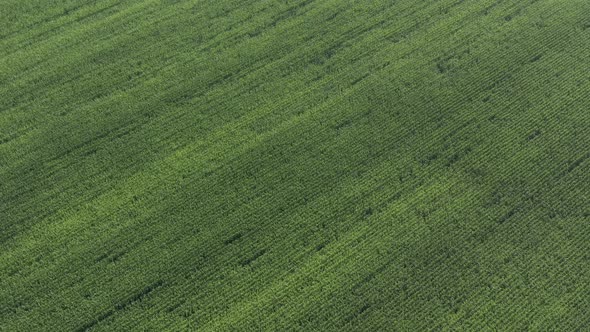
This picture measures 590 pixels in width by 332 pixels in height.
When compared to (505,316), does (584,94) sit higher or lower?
higher

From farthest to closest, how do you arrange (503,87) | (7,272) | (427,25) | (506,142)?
(427,25), (503,87), (506,142), (7,272)

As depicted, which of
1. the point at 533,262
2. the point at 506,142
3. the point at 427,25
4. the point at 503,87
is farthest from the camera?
the point at 427,25

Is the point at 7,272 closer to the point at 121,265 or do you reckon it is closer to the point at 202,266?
the point at 121,265

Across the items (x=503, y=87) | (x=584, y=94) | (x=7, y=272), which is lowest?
(x=584, y=94)

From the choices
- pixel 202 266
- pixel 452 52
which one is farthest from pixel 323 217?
pixel 452 52

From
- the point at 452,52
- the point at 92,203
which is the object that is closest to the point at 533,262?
the point at 452,52

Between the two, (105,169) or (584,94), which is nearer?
(105,169)
